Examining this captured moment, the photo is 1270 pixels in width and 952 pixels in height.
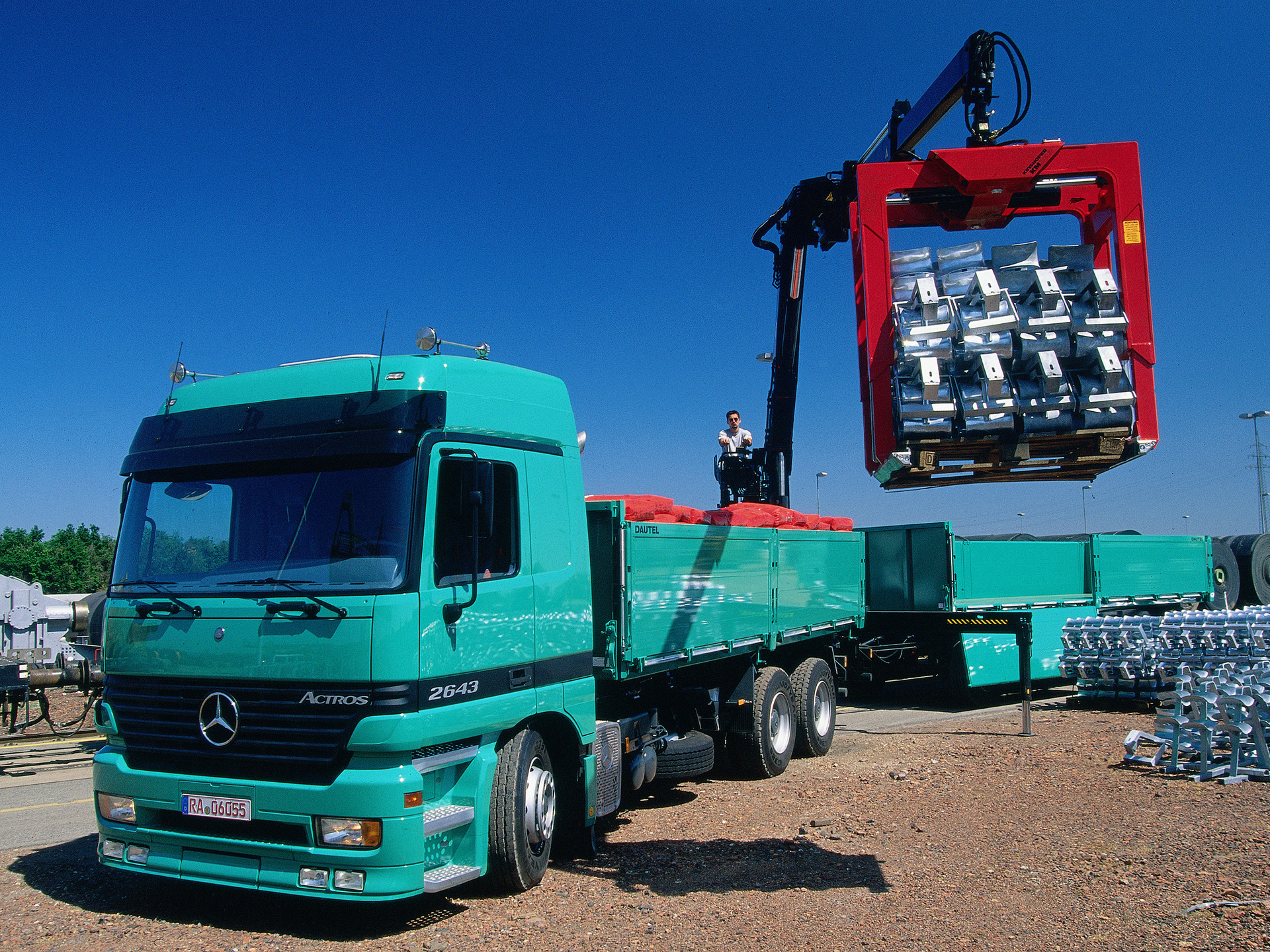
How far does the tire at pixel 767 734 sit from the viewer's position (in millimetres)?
9180

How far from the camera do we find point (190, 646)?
16.6 feet

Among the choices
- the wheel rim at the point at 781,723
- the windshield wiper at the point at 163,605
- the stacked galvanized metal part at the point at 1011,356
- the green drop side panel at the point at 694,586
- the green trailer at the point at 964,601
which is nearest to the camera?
the windshield wiper at the point at 163,605

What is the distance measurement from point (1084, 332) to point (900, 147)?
18.4ft

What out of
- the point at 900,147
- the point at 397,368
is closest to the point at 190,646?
the point at 397,368

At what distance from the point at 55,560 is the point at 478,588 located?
55.4 meters

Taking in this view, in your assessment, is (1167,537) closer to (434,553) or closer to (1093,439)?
(1093,439)

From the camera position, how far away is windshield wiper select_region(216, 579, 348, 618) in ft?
15.7

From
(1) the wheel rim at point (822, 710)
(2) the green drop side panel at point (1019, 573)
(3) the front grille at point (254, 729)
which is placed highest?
(2) the green drop side panel at point (1019, 573)

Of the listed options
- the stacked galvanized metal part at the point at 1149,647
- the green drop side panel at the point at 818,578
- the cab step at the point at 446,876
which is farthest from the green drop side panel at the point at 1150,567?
the cab step at the point at 446,876

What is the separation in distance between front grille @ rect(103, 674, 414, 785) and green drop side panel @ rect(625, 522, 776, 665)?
2632 millimetres

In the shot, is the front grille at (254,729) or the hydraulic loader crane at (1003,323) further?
the hydraulic loader crane at (1003,323)

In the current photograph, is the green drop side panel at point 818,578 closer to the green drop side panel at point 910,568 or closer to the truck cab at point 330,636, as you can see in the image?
the green drop side panel at point 910,568

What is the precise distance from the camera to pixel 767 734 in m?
9.32

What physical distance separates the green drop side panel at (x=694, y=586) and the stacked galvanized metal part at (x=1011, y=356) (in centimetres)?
254
